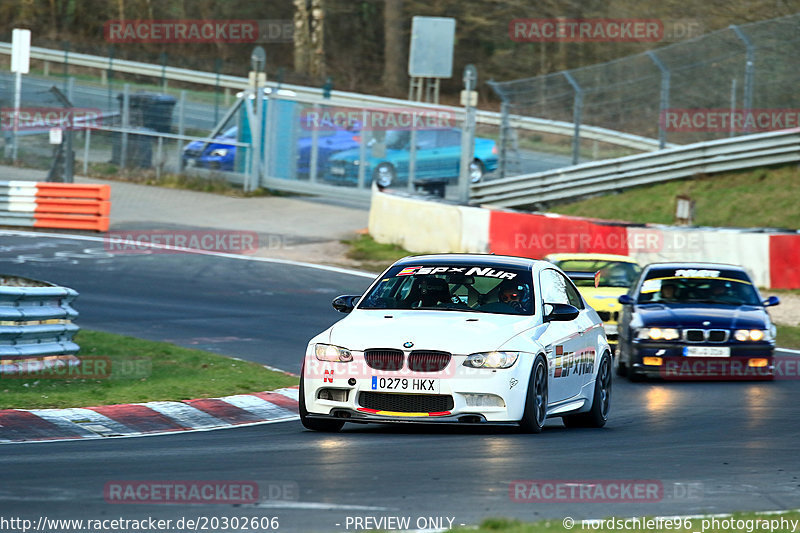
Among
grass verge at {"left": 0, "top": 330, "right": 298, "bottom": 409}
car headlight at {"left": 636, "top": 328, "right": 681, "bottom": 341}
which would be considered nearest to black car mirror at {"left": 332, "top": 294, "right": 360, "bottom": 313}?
grass verge at {"left": 0, "top": 330, "right": 298, "bottom": 409}

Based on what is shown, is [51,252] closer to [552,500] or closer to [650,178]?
[650,178]

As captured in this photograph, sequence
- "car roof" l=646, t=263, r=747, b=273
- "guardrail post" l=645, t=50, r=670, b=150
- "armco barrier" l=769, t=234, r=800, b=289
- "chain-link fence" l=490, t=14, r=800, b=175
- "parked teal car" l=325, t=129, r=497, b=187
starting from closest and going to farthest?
"car roof" l=646, t=263, r=747, b=273
"armco barrier" l=769, t=234, r=800, b=289
"chain-link fence" l=490, t=14, r=800, b=175
"guardrail post" l=645, t=50, r=670, b=150
"parked teal car" l=325, t=129, r=497, b=187

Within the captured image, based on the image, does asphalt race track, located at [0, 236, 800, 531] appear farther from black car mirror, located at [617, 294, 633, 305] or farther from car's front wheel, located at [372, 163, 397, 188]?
car's front wheel, located at [372, 163, 397, 188]

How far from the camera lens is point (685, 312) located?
605 inches

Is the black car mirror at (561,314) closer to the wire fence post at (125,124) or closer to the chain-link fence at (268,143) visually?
the chain-link fence at (268,143)

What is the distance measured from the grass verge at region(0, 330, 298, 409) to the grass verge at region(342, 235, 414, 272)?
10.8 meters

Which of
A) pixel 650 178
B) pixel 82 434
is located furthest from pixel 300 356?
pixel 650 178

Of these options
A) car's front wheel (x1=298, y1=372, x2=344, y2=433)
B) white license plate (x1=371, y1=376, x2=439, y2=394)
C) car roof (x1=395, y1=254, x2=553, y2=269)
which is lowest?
car's front wheel (x1=298, y1=372, x2=344, y2=433)

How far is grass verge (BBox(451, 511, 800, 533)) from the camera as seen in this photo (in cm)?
602

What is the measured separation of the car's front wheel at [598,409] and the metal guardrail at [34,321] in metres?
5.08

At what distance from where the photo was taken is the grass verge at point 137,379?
38.1ft

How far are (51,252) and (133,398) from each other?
14819 mm

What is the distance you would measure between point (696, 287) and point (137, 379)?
678 centimetres

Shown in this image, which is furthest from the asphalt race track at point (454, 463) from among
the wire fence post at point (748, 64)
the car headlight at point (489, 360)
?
the wire fence post at point (748, 64)
